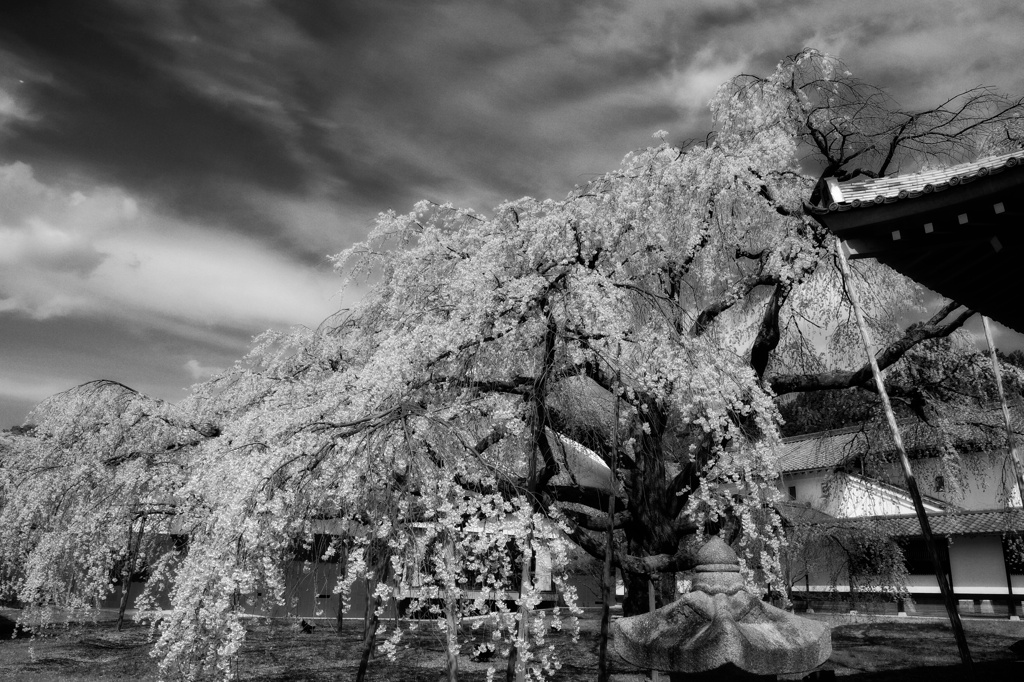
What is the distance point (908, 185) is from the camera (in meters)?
4.81

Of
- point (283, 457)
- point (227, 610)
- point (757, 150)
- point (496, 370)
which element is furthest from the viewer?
point (757, 150)

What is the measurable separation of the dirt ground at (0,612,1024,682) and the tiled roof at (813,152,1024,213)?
26.7 feet

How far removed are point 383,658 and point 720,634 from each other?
12.6 m

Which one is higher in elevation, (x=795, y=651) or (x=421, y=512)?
(x=421, y=512)

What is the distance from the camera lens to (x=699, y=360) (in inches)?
316

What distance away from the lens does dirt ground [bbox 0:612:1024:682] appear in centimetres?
1241

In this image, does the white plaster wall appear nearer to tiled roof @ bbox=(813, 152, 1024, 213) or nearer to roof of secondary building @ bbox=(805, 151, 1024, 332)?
roof of secondary building @ bbox=(805, 151, 1024, 332)

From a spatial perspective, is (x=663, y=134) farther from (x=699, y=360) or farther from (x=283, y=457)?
(x=283, y=457)

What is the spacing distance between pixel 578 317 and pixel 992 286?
423cm

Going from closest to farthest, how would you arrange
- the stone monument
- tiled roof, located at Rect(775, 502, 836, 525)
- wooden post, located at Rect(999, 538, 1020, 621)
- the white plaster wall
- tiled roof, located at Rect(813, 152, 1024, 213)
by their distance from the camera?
tiled roof, located at Rect(813, 152, 1024, 213) → the stone monument → tiled roof, located at Rect(775, 502, 836, 525) → wooden post, located at Rect(999, 538, 1020, 621) → the white plaster wall

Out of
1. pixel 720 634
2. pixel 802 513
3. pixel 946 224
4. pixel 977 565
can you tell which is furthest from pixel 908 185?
pixel 977 565

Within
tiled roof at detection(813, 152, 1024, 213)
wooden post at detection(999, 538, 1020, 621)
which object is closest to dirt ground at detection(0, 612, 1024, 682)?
wooden post at detection(999, 538, 1020, 621)

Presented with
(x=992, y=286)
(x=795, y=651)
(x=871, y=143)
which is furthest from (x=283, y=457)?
(x=871, y=143)

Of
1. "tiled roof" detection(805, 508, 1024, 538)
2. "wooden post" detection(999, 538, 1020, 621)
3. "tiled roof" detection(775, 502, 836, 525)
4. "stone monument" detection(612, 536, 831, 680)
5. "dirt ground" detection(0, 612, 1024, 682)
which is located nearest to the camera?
"stone monument" detection(612, 536, 831, 680)
